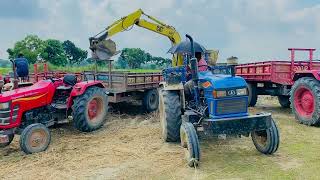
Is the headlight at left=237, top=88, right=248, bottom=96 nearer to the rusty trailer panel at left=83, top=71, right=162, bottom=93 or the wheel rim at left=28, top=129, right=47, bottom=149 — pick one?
the wheel rim at left=28, top=129, right=47, bottom=149

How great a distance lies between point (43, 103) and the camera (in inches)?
309

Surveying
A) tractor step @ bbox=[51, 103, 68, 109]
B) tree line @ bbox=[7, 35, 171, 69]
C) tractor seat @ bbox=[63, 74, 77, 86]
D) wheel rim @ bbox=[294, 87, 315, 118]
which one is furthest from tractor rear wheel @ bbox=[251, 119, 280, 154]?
tree line @ bbox=[7, 35, 171, 69]

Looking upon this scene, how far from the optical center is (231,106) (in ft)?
21.1

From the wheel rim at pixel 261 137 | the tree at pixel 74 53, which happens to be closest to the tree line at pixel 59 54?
the tree at pixel 74 53

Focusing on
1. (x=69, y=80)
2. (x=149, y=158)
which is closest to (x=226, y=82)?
(x=149, y=158)

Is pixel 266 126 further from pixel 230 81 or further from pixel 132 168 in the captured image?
pixel 132 168

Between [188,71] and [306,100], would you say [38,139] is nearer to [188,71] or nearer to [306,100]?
[188,71]

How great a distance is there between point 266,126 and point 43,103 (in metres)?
4.27

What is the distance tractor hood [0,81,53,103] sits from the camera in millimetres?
7170

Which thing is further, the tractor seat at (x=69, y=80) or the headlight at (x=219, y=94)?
the tractor seat at (x=69, y=80)

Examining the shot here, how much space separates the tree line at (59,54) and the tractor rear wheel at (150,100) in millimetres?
26295

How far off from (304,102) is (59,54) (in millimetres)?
43677

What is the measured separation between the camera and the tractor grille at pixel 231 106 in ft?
21.0

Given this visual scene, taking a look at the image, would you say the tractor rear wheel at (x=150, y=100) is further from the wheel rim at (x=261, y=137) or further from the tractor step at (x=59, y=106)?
the wheel rim at (x=261, y=137)
